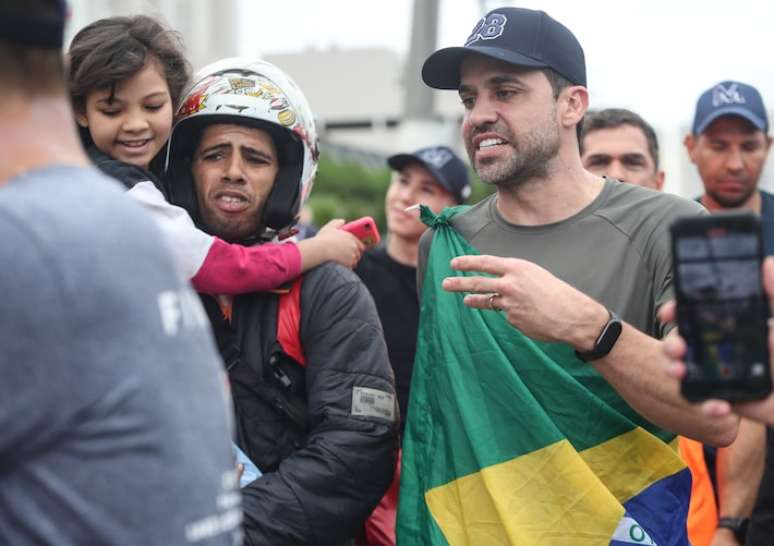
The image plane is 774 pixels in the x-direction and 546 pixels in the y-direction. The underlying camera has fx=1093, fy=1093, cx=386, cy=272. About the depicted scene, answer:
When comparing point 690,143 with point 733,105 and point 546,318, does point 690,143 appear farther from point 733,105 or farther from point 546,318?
point 546,318

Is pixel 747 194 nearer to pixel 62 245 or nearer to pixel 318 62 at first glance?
pixel 62 245

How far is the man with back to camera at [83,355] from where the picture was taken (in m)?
1.51

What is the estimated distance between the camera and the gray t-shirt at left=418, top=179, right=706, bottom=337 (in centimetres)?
326

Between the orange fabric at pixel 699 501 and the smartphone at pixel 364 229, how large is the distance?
1441 mm

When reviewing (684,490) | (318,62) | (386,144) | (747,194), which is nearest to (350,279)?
(684,490)

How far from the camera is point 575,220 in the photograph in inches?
137

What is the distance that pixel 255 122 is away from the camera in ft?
12.1

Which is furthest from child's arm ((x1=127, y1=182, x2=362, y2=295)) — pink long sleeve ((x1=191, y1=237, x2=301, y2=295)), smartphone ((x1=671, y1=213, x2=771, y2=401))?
smartphone ((x1=671, y1=213, x2=771, y2=401))

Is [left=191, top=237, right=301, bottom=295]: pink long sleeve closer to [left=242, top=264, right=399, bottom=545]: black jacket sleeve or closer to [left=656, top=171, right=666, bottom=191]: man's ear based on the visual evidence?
[left=242, top=264, right=399, bottom=545]: black jacket sleeve

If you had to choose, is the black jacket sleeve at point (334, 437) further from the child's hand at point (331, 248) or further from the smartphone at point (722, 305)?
the smartphone at point (722, 305)

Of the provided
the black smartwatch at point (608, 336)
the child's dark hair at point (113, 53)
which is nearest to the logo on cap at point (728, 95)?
the black smartwatch at point (608, 336)

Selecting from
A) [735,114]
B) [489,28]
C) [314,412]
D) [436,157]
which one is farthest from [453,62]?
[436,157]

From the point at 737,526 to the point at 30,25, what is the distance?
3548mm

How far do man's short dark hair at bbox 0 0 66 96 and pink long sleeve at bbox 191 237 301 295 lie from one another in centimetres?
165
